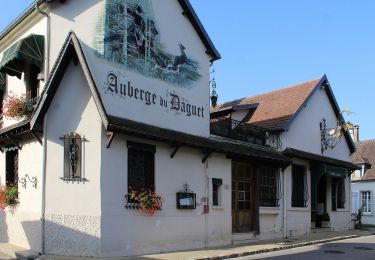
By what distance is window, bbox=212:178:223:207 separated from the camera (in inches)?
667

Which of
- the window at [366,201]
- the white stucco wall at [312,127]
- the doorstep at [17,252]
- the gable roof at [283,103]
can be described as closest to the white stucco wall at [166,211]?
the doorstep at [17,252]

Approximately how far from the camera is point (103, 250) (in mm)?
12617

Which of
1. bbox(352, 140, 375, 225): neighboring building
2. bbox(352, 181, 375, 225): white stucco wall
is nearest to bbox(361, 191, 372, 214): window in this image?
bbox(352, 140, 375, 225): neighboring building

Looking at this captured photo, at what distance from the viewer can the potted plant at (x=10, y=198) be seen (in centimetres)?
1474

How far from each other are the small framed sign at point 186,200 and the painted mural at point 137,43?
3.63 m

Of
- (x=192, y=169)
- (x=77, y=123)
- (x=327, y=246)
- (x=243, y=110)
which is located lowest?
(x=327, y=246)

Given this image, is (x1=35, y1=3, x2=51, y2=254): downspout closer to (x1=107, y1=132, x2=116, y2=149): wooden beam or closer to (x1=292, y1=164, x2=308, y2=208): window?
(x1=107, y1=132, x2=116, y2=149): wooden beam

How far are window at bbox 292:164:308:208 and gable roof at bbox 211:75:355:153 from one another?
2.21 meters

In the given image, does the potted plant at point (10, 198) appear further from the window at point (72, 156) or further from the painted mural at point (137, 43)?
the painted mural at point (137, 43)

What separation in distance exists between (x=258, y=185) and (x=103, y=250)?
8377mm

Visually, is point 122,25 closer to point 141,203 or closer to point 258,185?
point 141,203

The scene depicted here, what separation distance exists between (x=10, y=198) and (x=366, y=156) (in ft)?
98.6

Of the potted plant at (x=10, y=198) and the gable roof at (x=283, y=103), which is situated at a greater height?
the gable roof at (x=283, y=103)

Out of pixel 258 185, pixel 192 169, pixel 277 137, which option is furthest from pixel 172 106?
pixel 277 137
